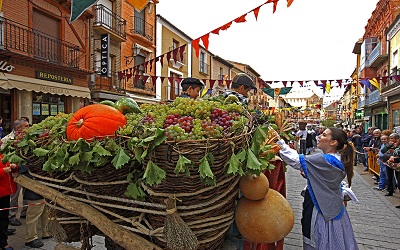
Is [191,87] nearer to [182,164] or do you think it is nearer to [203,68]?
[182,164]

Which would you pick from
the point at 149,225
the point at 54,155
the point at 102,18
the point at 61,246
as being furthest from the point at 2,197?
the point at 102,18

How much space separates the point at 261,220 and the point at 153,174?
2.79 ft

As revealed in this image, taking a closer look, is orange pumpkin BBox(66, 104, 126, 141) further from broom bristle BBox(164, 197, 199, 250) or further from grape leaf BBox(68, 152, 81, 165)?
broom bristle BBox(164, 197, 199, 250)

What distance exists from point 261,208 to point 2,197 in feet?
11.8

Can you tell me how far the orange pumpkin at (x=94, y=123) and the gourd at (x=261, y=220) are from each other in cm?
93

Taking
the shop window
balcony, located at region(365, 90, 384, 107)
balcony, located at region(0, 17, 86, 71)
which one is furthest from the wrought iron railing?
balcony, located at region(365, 90, 384, 107)

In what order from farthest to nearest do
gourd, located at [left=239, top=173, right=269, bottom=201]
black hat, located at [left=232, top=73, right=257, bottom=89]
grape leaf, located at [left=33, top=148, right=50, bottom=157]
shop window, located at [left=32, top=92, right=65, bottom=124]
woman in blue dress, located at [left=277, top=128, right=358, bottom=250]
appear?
shop window, located at [left=32, top=92, right=65, bottom=124], black hat, located at [left=232, top=73, right=257, bottom=89], woman in blue dress, located at [left=277, top=128, right=358, bottom=250], gourd, located at [left=239, top=173, right=269, bottom=201], grape leaf, located at [left=33, top=148, right=50, bottom=157]

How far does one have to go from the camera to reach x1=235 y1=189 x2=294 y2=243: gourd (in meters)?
1.81

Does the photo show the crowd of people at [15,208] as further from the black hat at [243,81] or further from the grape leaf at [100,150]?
the black hat at [243,81]

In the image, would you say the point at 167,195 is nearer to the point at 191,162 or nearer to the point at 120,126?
the point at 191,162

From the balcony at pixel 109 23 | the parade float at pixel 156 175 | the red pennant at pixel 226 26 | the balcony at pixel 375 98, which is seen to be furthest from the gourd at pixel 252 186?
A: the balcony at pixel 375 98

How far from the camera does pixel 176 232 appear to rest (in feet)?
4.51

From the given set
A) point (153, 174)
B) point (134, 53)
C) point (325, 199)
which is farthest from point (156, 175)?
point (134, 53)

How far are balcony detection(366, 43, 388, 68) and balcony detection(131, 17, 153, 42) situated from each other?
17.9m
